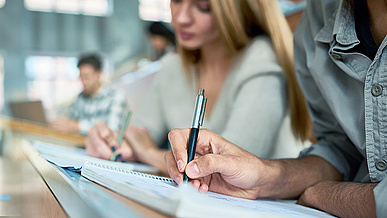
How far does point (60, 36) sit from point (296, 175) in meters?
7.68

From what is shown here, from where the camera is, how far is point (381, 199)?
0.38m

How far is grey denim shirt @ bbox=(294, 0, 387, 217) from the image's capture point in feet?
1.45

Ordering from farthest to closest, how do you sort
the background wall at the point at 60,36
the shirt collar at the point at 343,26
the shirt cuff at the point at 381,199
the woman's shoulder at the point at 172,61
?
the background wall at the point at 60,36, the woman's shoulder at the point at 172,61, the shirt collar at the point at 343,26, the shirt cuff at the point at 381,199

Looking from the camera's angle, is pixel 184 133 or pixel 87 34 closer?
pixel 184 133

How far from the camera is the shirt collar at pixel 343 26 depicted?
499mm

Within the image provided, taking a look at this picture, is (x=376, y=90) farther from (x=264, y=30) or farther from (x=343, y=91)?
(x=264, y=30)

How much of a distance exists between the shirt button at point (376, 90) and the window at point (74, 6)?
790 cm

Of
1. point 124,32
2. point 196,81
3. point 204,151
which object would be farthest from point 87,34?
point 204,151

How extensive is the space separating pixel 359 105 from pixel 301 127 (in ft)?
1.10

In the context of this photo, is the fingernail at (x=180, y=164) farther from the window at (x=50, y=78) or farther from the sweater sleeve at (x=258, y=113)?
the window at (x=50, y=78)

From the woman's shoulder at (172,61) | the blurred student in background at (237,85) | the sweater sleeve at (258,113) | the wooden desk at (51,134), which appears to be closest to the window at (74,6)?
the wooden desk at (51,134)

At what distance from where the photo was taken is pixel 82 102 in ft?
11.3

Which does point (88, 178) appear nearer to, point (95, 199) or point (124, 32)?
point (95, 199)

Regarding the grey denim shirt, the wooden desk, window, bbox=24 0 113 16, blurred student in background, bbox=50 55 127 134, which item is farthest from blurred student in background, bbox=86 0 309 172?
window, bbox=24 0 113 16
